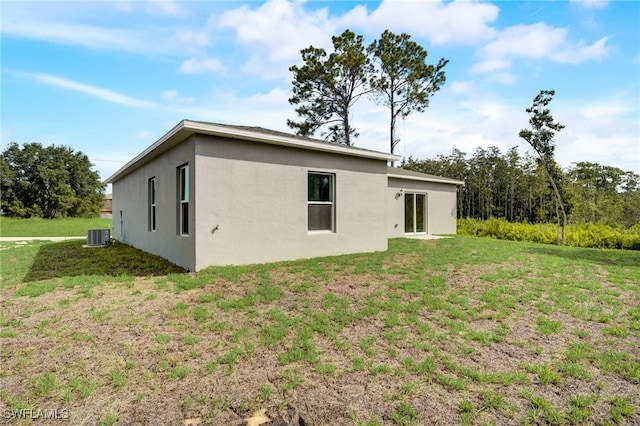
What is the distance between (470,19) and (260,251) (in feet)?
28.7

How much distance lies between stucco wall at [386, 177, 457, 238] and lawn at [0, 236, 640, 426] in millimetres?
6875

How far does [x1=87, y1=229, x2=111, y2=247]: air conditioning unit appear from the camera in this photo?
39.2 feet

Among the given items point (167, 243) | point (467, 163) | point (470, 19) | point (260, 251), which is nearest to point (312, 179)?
point (260, 251)

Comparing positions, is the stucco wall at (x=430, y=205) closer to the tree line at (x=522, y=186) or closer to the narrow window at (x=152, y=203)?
the tree line at (x=522, y=186)

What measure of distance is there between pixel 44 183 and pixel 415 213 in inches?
1650

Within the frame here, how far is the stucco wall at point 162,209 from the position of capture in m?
6.82

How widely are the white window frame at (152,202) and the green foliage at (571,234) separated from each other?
14098mm

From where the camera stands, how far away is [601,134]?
15.6m

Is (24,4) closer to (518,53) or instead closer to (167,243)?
(167,243)

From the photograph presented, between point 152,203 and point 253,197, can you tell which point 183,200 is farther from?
point 152,203

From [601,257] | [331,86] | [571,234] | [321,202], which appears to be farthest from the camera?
[331,86]

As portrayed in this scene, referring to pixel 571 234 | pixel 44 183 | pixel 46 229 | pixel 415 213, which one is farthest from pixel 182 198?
pixel 44 183

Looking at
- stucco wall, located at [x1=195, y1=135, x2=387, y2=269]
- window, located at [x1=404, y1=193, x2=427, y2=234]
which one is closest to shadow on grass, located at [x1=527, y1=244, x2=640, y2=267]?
window, located at [x1=404, y1=193, x2=427, y2=234]

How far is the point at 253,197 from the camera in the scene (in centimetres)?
712
